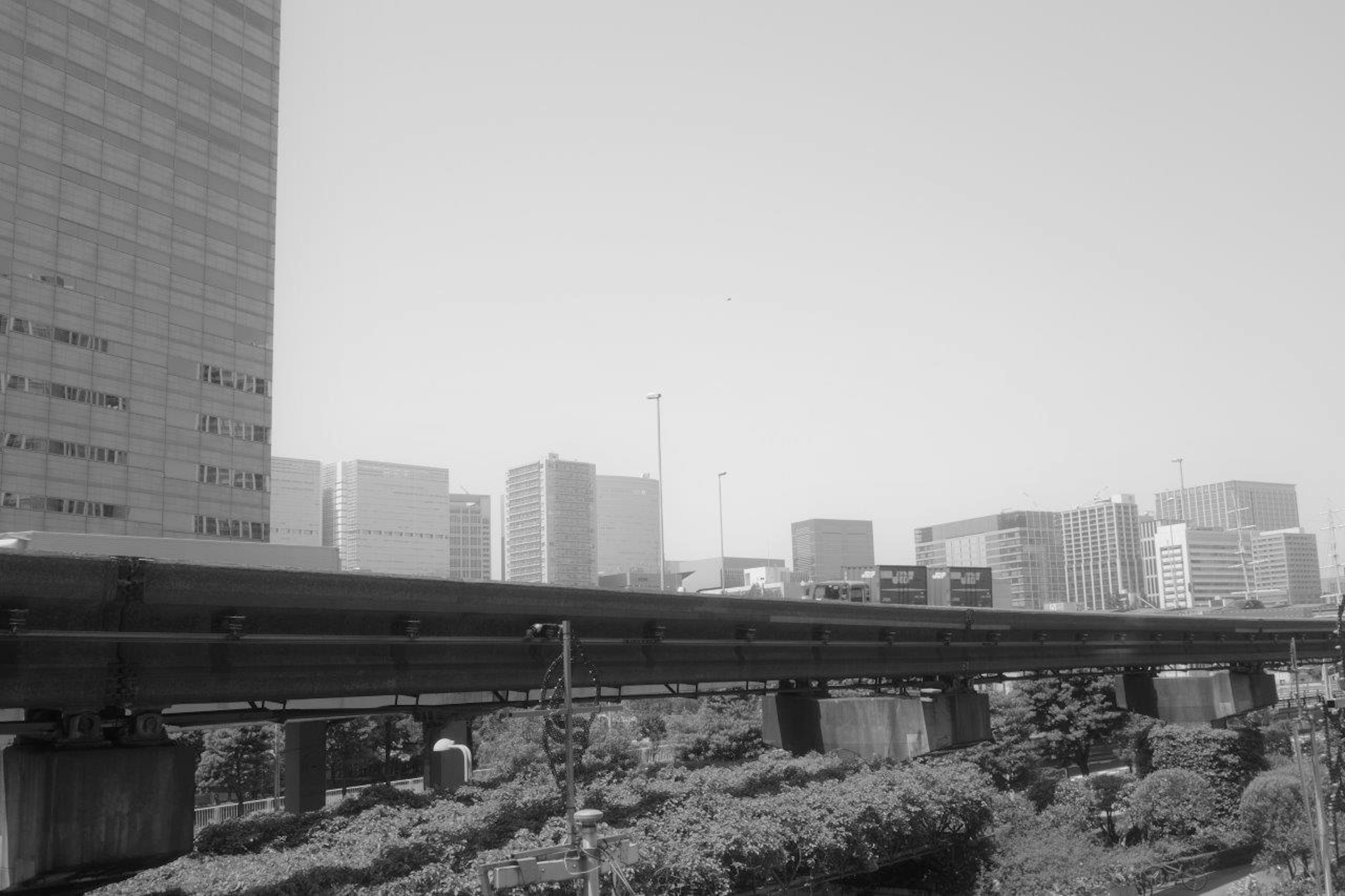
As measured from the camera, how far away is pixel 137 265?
109438 mm

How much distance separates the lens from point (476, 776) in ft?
177

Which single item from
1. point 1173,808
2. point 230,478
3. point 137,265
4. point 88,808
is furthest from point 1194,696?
point 137,265

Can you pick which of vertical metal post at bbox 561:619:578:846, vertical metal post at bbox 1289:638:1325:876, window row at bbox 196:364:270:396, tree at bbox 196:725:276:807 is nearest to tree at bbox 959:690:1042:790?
vertical metal post at bbox 1289:638:1325:876

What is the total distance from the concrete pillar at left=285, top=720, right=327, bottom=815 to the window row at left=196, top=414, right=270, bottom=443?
80660 mm

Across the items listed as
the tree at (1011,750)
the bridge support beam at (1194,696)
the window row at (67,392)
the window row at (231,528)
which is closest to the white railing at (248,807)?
the tree at (1011,750)

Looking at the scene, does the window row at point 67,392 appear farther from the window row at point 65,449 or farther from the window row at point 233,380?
the window row at point 233,380

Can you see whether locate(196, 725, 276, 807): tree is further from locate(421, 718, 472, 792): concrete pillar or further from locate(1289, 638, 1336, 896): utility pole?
locate(1289, 638, 1336, 896): utility pole

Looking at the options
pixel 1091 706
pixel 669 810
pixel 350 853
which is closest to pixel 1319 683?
pixel 1091 706

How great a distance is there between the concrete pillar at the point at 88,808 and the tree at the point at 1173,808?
132 feet

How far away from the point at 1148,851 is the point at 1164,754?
16073 mm

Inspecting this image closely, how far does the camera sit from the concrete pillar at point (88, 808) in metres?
18.9

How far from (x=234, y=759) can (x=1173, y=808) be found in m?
44.8

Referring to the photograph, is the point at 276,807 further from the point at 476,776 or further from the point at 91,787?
the point at 91,787

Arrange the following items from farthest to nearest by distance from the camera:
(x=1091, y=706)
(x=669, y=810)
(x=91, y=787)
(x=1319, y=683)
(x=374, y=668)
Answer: (x=1319, y=683) → (x=1091, y=706) → (x=669, y=810) → (x=374, y=668) → (x=91, y=787)
